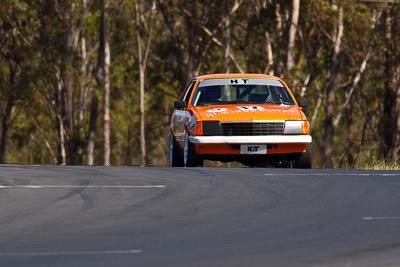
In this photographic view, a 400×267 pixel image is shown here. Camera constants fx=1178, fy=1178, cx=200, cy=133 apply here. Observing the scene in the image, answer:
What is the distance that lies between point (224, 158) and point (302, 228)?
888 cm

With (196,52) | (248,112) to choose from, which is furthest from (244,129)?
(196,52)

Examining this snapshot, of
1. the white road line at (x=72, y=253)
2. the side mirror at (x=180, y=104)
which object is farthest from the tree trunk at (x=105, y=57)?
the white road line at (x=72, y=253)

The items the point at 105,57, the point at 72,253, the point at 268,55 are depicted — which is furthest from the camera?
the point at 268,55

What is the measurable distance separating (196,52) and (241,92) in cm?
3348

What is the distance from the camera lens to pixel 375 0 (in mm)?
48469

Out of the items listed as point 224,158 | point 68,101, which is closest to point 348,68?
point 68,101

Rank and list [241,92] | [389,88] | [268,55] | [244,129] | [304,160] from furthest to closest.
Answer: [268,55] < [389,88] < [241,92] < [304,160] < [244,129]

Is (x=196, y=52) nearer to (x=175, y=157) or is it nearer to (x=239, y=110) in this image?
(x=175, y=157)

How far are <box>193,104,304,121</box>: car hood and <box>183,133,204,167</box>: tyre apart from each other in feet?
1.63

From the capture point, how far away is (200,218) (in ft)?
A: 33.1

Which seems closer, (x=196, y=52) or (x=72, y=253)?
(x=72, y=253)

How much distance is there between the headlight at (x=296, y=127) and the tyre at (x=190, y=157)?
4.68 ft

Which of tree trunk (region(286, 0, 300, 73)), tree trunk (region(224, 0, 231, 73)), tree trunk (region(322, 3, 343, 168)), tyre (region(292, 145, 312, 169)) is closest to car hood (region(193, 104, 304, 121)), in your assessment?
tyre (region(292, 145, 312, 169))

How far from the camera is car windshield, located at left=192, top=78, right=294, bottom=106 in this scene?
18.8 meters
